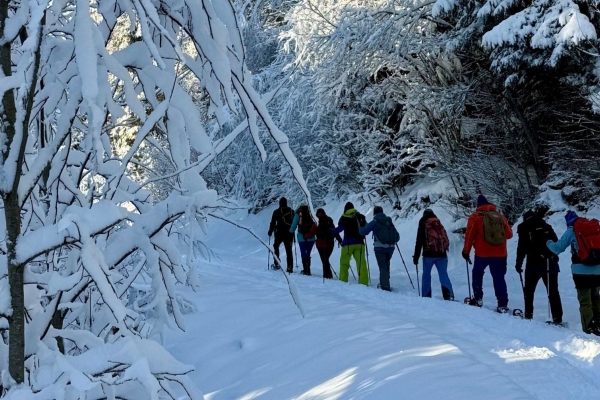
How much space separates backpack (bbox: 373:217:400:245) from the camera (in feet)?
35.9

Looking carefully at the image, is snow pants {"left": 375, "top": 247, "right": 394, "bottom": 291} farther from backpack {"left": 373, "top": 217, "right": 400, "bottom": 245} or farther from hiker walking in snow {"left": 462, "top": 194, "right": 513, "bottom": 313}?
hiker walking in snow {"left": 462, "top": 194, "right": 513, "bottom": 313}

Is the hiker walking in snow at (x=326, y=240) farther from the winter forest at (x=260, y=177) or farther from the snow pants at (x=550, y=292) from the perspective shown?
the snow pants at (x=550, y=292)

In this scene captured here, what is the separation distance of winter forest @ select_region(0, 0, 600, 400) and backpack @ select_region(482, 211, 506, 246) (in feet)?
4.05

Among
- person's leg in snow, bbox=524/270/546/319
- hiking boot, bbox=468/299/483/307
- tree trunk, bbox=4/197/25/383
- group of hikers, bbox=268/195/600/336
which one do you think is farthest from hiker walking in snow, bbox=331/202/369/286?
tree trunk, bbox=4/197/25/383

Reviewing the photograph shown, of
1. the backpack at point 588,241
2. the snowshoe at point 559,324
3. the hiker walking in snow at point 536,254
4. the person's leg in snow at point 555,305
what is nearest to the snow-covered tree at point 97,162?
the backpack at point 588,241

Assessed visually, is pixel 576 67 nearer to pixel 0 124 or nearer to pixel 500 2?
pixel 500 2

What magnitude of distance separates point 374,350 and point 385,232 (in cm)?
592

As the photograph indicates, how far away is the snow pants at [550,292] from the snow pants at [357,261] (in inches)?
148

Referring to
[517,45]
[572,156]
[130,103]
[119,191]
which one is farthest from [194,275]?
[572,156]

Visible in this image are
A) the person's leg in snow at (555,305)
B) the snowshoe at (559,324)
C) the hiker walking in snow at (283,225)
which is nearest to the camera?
the snowshoe at (559,324)

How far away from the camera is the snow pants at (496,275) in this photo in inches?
345

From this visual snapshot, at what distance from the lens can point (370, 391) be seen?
13.6ft

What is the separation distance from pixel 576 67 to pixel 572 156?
79.1 inches

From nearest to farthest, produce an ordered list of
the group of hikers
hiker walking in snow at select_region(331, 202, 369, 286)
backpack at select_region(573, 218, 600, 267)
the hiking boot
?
backpack at select_region(573, 218, 600, 267)
the group of hikers
the hiking boot
hiker walking in snow at select_region(331, 202, 369, 286)
